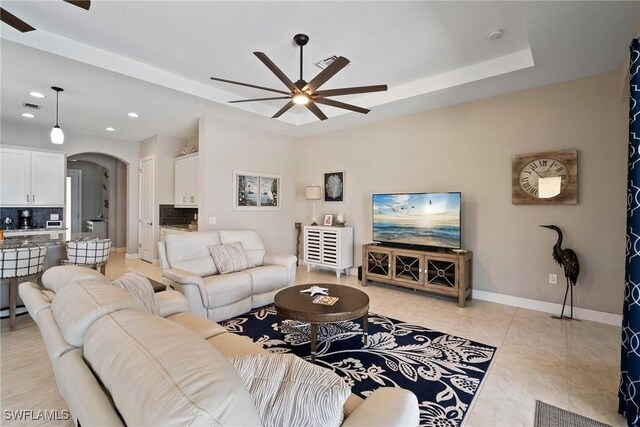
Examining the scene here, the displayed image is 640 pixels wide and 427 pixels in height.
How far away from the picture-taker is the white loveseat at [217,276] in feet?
10.2

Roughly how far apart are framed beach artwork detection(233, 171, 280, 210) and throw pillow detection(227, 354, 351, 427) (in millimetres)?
4502

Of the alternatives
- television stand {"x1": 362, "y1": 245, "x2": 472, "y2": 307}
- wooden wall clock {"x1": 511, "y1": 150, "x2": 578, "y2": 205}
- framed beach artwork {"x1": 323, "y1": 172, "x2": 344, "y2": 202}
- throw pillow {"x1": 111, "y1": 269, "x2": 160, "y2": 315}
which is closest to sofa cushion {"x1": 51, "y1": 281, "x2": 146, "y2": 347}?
throw pillow {"x1": 111, "y1": 269, "x2": 160, "y2": 315}

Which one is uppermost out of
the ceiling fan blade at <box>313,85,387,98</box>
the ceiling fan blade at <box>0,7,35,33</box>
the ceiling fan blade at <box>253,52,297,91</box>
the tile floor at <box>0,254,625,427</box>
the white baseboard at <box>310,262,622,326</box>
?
the ceiling fan blade at <box>0,7,35,33</box>

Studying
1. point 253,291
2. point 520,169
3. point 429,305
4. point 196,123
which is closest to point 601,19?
point 520,169

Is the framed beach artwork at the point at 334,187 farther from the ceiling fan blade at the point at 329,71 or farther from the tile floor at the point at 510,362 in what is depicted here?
the ceiling fan blade at the point at 329,71

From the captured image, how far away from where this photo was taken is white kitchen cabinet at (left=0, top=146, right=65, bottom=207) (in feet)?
16.5

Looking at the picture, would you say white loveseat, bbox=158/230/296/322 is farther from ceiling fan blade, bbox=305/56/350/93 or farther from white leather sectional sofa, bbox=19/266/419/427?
ceiling fan blade, bbox=305/56/350/93

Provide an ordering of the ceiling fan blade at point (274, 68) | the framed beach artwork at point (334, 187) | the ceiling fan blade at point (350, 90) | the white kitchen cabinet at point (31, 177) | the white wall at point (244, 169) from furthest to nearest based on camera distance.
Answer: the framed beach artwork at point (334, 187), the white kitchen cabinet at point (31, 177), the white wall at point (244, 169), the ceiling fan blade at point (350, 90), the ceiling fan blade at point (274, 68)

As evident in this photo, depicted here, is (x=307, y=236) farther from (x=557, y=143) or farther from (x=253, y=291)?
(x=557, y=143)

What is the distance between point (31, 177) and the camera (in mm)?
5258

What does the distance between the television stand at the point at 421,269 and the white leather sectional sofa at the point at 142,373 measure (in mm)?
3118

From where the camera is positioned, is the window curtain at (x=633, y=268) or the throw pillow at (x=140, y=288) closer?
the window curtain at (x=633, y=268)

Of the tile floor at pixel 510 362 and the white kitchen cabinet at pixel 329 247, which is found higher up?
the white kitchen cabinet at pixel 329 247

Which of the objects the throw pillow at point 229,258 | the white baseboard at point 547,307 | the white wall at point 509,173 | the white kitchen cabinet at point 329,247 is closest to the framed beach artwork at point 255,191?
the white kitchen cabinet at point 329,247
